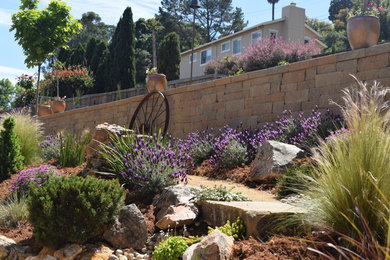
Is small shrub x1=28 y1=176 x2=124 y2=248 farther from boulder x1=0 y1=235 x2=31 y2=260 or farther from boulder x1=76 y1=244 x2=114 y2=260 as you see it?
boulder x1=0 y1=235 x2=31 y2=260

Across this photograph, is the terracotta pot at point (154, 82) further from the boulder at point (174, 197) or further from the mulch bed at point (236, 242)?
the boulder at point (174, 197)

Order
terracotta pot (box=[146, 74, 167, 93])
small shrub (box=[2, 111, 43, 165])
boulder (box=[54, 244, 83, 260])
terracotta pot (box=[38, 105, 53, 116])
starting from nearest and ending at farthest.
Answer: boulder (box=[54, 244, 83, 260])
small shrub (box=[2, 111, 43, 165])
terracotta pot (box=[146, 74, 167, 93])
terracotta pot (box=[38, 105, 53, 116])

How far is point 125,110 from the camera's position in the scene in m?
10.8

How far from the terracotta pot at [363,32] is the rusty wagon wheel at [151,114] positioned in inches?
163

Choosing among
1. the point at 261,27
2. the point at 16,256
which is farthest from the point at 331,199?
Answer: the point at 261,27

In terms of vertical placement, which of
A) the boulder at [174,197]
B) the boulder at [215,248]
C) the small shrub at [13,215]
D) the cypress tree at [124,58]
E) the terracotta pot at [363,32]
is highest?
the cypress tree at [124,58]

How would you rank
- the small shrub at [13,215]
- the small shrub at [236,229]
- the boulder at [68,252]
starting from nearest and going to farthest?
the small shrub at [236,229]
the boulder at [68,252]
the small shrub at [13,215]

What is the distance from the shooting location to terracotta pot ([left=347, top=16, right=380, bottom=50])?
619 cm

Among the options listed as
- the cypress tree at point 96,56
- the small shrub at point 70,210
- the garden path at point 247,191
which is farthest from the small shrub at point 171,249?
the cypress tree at point 96,56

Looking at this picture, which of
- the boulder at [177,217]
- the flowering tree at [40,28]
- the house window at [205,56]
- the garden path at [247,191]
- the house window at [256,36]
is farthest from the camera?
the house window at [205,56]

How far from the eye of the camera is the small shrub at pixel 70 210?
145 inches

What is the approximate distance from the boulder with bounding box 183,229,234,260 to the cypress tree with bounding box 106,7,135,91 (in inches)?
781

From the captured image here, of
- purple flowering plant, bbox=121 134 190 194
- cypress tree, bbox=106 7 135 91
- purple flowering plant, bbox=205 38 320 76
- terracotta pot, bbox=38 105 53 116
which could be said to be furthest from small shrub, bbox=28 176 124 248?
cypress tree, bbox=106 7 135 91

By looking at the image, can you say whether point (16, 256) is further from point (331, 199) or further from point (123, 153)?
point (331, 199)
